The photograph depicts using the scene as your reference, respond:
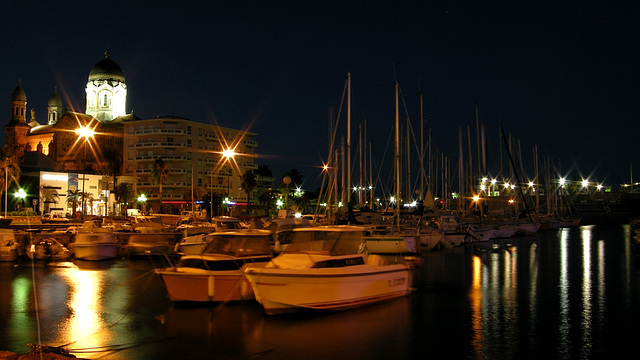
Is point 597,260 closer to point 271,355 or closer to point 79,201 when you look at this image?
point 271,355

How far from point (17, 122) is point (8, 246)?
118928mm

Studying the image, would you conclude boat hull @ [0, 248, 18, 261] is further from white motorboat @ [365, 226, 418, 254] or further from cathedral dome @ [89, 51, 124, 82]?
cathedral dome @ [89, 51, 124, 82]

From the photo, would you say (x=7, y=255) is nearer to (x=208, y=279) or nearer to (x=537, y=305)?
(x=208, y=279)

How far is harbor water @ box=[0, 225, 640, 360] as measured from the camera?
16.3 metres

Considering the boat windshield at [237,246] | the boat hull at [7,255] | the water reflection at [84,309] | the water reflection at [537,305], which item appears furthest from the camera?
the boat hull at [7,255]

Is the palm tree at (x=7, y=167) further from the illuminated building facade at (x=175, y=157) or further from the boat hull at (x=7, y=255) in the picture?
the boat hull at (x=7, y=255)

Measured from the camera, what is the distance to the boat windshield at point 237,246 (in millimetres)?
23734

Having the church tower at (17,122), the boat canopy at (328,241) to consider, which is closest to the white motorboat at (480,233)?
the boat canopy at (328,241)

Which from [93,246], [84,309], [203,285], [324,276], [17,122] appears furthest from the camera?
[17,122]

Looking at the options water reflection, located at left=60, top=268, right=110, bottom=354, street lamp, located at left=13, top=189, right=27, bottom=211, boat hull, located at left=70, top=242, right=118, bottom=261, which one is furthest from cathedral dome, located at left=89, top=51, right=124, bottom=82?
water reflection, located at left=60, top=268, right=110, bottom=354

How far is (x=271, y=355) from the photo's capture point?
15594 millimetres

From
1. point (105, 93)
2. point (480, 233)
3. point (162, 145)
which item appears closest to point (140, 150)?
point (162, 145)

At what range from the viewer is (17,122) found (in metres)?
144

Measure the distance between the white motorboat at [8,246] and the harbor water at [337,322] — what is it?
21.2ft
